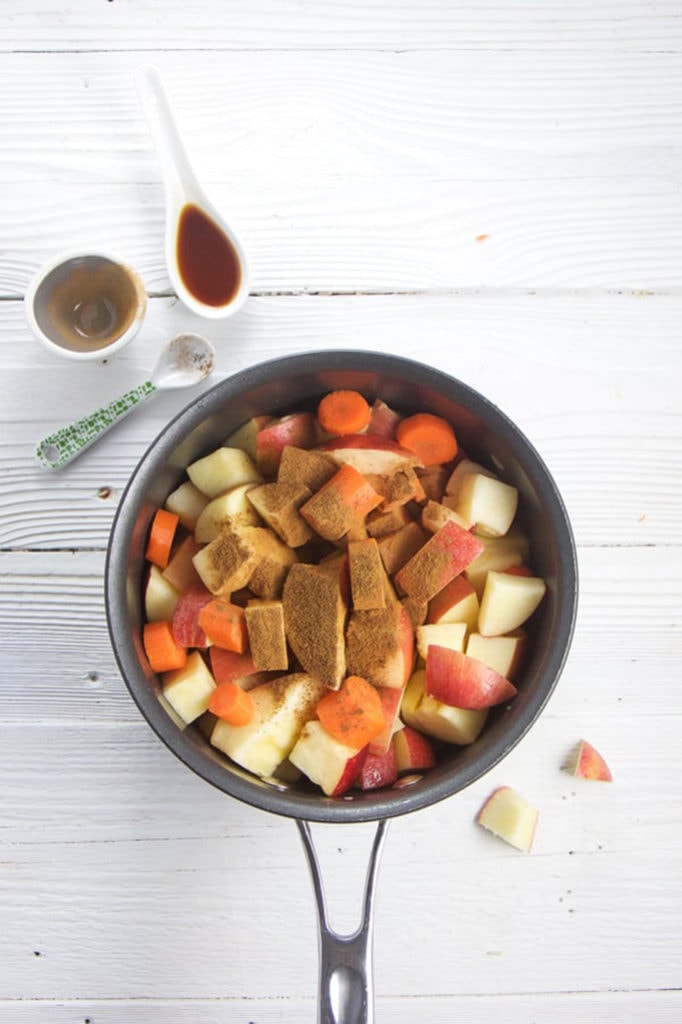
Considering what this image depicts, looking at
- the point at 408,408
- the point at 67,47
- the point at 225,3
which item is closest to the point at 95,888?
the point at 408,408

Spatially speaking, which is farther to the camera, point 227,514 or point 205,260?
point 205,260

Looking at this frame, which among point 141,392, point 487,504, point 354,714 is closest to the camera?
point 354,714

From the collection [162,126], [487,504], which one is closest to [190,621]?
[487,504]

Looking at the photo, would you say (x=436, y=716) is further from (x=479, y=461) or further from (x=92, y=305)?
(x=92, y=305)

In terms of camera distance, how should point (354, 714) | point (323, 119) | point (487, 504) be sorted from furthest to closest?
1. point (323, 119)
2. point (487, 504)
3. point (354, 714)

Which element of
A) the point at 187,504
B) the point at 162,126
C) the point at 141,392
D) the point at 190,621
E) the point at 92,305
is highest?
the point at 162,126

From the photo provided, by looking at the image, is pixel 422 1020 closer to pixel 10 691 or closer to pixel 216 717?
pixel 216 717

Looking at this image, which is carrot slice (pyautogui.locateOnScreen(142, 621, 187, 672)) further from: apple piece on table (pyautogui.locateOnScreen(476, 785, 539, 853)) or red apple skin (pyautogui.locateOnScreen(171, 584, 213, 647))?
apple piece on table (pyautogui.locateOnScreen(476, 785, 539, 853))
